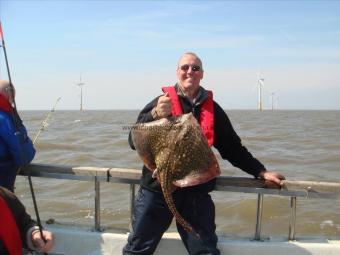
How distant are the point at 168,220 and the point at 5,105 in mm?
1706

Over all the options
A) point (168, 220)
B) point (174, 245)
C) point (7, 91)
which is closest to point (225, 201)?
point (174, 245)

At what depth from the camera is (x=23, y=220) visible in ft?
8.95

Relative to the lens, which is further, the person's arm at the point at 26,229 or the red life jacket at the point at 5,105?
the red life jacket at the point at 5,105

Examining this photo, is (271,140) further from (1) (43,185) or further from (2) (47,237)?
(2) (47,237)

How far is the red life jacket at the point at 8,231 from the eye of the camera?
2.54m

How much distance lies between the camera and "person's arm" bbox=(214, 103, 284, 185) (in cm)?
376

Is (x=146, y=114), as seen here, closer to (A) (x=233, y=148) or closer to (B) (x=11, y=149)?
(A) (x=233, y=148)

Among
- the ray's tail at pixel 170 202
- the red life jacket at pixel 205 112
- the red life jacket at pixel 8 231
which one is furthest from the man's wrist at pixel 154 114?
A: the red life jacket at pixel 8 231

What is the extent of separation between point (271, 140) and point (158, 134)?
2257 cm

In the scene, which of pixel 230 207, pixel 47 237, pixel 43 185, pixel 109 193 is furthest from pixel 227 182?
pixel 43 185

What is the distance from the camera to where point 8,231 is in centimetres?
255

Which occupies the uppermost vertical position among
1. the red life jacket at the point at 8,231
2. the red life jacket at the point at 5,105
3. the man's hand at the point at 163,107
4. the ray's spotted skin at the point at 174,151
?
the man's hand at the point at 163,107

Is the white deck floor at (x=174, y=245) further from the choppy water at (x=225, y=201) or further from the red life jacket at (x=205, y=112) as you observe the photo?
the red life jacket at (x=205, y=112)

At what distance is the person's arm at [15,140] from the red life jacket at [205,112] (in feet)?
4.49
